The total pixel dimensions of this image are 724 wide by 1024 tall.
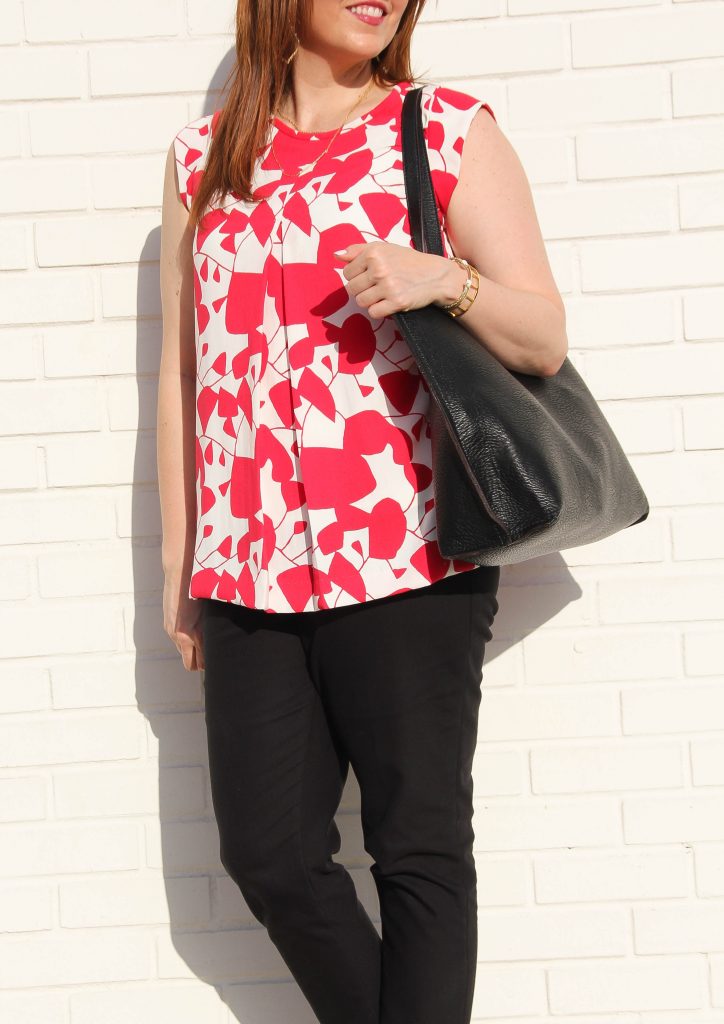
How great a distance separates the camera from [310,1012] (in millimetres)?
1984

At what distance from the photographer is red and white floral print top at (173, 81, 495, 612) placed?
1.44 metres

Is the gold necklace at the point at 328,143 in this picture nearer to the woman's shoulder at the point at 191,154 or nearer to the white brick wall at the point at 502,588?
the woman's shoulder at the point at 191,154

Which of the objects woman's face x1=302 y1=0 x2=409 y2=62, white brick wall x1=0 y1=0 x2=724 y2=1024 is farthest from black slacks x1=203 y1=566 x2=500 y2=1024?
woman's face x1=302 y1=0 x2=409 y2=62

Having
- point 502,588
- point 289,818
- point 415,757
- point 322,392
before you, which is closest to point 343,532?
point 322,392

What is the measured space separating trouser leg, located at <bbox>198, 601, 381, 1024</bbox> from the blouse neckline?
74 cm

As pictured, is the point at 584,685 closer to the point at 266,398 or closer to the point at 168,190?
the point at 266,398

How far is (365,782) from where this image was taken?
4.92 ft

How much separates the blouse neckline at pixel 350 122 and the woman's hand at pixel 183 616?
74 cm

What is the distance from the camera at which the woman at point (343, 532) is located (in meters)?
1.44

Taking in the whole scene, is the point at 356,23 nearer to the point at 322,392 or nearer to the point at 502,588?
the point at 322,392

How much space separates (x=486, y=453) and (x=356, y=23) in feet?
Result: 2.39

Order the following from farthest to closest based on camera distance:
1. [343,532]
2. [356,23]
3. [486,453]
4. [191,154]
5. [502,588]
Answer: [502,588] → [191,154] → [356,23] → [343,532] → [486,453]

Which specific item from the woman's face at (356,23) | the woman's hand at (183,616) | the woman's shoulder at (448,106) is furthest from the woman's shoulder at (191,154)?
the woman's hand at (183,616)

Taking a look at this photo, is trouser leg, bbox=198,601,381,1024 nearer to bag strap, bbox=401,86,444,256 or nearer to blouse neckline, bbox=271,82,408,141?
bag strap, bbox=401,86,444,256
